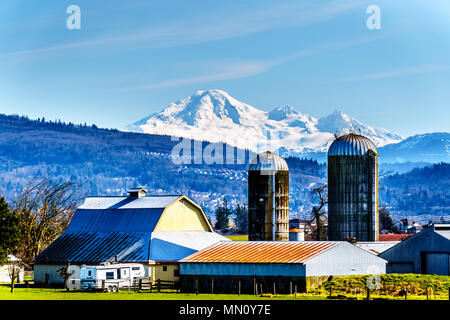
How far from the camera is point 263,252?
75.1 m

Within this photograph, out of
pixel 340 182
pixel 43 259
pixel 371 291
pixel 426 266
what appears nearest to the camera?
pixel 371 291

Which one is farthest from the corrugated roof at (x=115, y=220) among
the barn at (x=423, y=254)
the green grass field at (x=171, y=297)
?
the barn at (x=423, y=254)

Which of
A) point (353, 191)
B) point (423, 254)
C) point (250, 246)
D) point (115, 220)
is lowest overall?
point (423, 254)

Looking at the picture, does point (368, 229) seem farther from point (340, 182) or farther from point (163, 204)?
point (163, 204)

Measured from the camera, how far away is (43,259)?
283 feet

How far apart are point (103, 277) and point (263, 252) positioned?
13035 mm

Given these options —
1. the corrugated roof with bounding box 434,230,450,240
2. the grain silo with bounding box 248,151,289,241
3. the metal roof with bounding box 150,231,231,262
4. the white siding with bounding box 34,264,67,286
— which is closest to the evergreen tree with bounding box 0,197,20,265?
the white siding with bounding box 34,264,67,286

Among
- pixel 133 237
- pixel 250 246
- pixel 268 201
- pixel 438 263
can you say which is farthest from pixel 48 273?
pixel 438 263

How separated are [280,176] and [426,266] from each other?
1789 cm

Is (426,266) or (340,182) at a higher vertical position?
(340,182)

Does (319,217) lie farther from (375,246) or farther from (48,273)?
(48,273)

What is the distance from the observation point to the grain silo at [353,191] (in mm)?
90938
